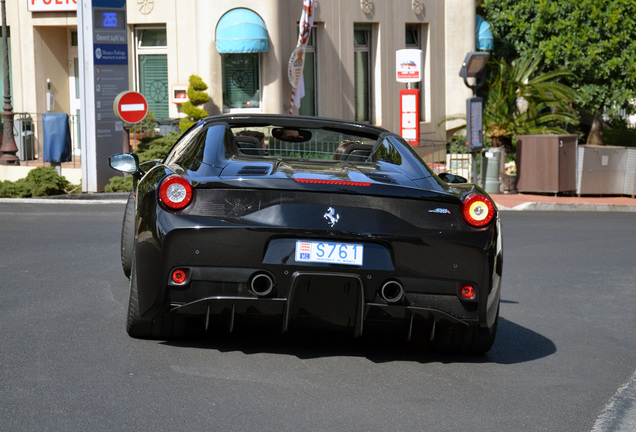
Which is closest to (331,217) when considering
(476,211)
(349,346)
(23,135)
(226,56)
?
(476,211)

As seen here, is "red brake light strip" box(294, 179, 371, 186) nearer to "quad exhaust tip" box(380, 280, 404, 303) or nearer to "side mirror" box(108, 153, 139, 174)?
"quad exhaust tip" box(380, 280, 404, 303)

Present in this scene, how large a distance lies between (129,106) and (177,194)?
→ 549 inches

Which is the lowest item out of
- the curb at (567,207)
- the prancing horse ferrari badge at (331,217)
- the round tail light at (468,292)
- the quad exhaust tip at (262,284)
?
the curb at (567,207)

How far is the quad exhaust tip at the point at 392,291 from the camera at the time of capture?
221 inches

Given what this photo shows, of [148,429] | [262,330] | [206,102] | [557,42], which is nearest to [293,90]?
[206,102]

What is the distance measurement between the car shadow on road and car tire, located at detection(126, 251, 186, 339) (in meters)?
0.10

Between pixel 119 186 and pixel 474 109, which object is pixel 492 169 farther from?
pixel 119 186

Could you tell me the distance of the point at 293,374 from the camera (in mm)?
5598

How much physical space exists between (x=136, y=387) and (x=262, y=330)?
1.60m

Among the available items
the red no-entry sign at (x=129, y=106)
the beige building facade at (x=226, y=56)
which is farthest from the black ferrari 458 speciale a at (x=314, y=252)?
the beige building facade at (x=226, y=56)

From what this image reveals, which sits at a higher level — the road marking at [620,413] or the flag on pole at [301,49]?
the flag on pole at [301,49]

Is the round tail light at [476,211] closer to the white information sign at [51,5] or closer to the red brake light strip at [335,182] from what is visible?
the red brake light strip at [335,182]

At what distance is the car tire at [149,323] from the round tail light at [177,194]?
45 cm

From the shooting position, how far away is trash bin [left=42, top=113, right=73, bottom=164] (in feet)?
70.1
